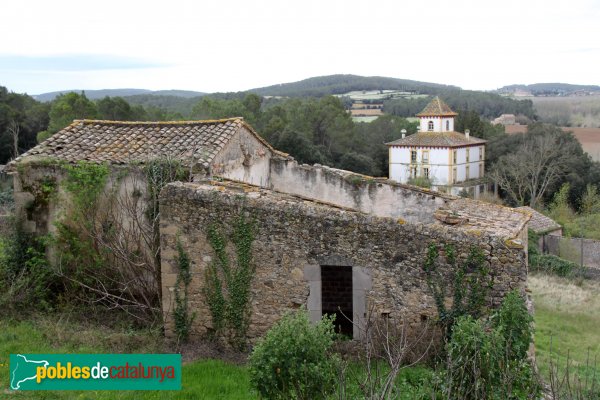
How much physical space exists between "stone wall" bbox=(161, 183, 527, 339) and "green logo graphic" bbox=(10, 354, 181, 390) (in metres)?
1.30

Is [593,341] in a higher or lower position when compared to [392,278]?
lower

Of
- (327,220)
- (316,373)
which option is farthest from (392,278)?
(316,373)

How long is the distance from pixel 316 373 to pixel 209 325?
3636 mm

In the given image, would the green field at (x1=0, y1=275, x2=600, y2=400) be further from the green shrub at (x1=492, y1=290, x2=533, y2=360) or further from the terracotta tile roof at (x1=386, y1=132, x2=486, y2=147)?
the terracotta tile roof at (x1=386, y1=132, x2=486, y2=147)

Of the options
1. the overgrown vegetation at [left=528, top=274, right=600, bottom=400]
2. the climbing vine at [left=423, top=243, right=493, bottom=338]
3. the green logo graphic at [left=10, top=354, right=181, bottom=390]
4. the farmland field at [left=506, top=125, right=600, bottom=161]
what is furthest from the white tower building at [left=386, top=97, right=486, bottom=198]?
the green logo graphic at [left=10, top=354, right=181, bottom=390]

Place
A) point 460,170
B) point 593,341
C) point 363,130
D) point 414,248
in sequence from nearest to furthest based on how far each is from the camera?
point 414,248
point 593,341
point 460,170
point 363,130

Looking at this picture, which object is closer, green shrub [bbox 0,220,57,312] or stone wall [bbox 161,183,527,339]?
stone wall [bbox 161,183,527,339]

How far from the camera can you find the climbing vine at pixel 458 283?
26.3ft

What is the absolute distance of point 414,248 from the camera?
830 cm

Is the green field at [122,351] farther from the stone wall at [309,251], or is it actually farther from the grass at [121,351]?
the stone wall at [309,251]

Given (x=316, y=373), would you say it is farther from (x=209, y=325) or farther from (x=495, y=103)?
(x=495, y=103)

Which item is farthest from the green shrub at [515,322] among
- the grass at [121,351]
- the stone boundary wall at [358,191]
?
the stone boundary wall at [358,191]

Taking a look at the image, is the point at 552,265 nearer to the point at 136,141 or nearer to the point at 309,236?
the point at 136,141

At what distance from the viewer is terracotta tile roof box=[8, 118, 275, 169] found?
38.0ft
